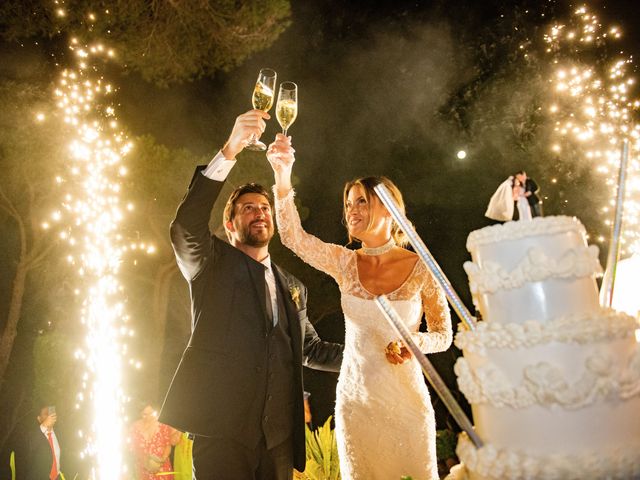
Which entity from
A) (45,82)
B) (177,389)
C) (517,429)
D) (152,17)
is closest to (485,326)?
(517,429)

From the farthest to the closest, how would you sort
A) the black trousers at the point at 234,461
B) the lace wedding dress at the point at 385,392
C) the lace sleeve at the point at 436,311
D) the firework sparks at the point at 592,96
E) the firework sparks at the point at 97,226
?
the firework sparks at the point at 97,226
the firework sparks at the point at 592,96
the lace sleeve at the point at 436,311
the lace wedding dress at the point at 385,392
the black trousers at the point at 234,461

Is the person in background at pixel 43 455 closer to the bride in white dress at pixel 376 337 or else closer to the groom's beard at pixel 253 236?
the groom's beard at pixel 253 236

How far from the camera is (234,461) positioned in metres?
2.27

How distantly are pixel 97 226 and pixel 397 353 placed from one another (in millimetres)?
8754

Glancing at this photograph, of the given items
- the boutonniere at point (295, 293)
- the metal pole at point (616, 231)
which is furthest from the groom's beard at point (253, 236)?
the metal pole at point (616, 231)

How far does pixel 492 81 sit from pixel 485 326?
26.7ft

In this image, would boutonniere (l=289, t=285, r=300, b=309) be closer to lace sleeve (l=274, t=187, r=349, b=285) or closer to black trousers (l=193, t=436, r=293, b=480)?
lace sleeve (l=274, t=187, r=349, b=285)

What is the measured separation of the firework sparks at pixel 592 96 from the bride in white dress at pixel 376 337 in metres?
3.92

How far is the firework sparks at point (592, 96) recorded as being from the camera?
6.02 meters

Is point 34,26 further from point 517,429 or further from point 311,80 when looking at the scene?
point 517,429

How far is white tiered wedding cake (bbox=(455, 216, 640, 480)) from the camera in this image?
4.00 ft

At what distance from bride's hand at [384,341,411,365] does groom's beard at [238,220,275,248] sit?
1.09 metres

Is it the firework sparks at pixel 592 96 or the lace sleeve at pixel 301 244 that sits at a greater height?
the firework sparks at pixel 592 96

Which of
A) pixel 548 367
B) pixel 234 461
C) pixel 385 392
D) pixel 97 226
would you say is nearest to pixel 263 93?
pixel 385 392
